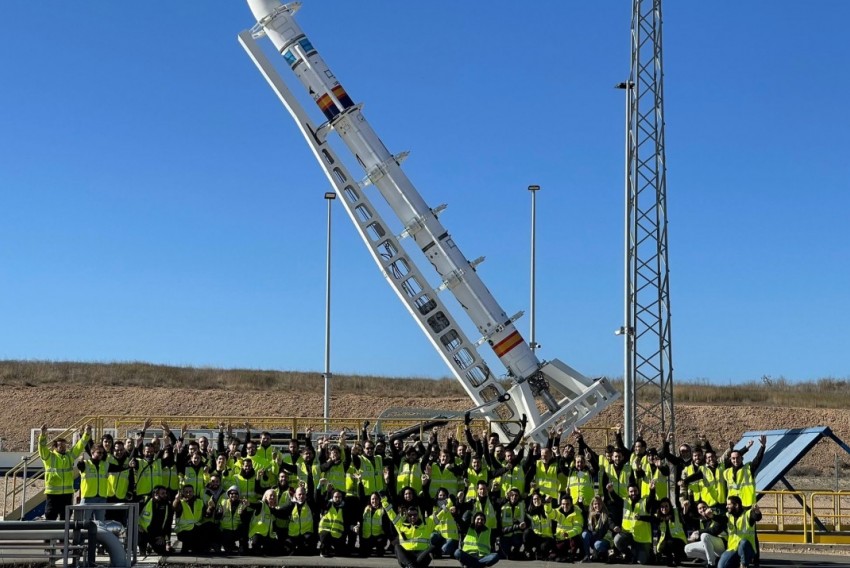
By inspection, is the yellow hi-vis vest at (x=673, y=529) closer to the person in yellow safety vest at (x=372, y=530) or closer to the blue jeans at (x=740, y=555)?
the blue jeans at (x=740, y=555)

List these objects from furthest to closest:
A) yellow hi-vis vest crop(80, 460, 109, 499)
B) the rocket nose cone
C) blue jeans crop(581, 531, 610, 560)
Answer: the rocket nose cone → yellow hi-vis vest crop(80, 460, 109, 499) → blue jeans crop(581, 531, 610, 560)

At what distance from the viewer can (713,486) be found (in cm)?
1452

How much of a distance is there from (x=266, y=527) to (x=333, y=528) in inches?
38.6

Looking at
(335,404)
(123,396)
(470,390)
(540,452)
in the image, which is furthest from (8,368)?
(540,452)

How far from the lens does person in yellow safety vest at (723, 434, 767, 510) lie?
46.2ft

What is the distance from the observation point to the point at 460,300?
66.9 feet

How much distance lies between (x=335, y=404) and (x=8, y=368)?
15.3 m

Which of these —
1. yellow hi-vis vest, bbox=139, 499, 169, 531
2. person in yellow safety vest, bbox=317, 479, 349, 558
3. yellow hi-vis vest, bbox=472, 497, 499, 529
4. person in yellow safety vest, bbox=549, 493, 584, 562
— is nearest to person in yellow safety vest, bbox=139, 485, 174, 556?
yellow hi-vis vest, bbox=139, 499, 169, 531

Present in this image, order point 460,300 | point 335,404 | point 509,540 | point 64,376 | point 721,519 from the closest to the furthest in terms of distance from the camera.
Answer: point 721,519
point 509,540
point 460,300
point 335,404
point 64,376

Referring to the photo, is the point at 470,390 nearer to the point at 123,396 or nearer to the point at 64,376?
the point at 123,396

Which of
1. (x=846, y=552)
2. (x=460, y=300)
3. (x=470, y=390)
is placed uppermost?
(x=460, y=300)

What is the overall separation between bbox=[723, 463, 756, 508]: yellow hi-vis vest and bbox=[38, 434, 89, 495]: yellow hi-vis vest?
381 inches

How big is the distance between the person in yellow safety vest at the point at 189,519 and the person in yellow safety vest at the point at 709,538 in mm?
6900

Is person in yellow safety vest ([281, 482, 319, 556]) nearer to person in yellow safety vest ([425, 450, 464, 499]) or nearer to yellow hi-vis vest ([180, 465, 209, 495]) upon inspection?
yellow hi-vis vest ([180, 465, 209, 495])
